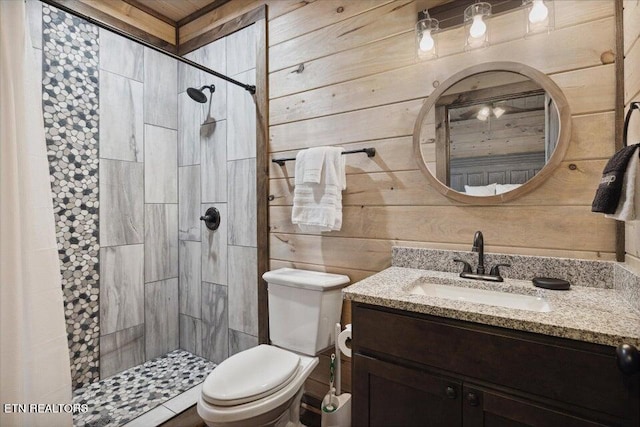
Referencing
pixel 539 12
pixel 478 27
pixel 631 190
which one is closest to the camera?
pixel 631 190

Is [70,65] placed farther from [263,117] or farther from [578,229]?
[578,229]

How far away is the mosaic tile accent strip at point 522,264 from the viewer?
1180 millimetres

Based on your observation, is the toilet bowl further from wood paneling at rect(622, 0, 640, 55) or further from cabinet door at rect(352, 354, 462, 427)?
wood paneling at rect(622, 0, 640, 55)

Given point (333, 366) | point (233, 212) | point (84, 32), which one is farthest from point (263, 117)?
point (333, 366)

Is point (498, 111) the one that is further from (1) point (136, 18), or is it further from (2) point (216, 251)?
(1) point (136, 18)

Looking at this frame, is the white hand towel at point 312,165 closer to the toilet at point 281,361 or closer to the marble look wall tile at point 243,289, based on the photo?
the toilet at point 281,361

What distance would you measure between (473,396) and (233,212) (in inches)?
68.6

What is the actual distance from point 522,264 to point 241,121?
1.80m

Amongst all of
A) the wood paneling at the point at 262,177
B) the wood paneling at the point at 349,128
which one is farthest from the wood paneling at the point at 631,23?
the wood paneling at the point at 262,177

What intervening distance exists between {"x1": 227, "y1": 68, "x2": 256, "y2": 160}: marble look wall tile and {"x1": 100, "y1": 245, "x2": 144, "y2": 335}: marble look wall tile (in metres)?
0.99

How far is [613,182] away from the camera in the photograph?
0.90 meters

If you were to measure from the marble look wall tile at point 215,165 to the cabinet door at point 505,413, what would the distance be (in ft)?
6.04

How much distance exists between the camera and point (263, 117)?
6.66 ft

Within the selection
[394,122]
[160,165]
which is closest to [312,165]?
[394,122]
